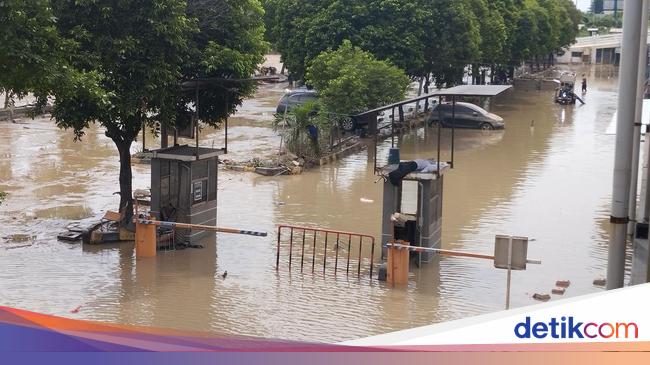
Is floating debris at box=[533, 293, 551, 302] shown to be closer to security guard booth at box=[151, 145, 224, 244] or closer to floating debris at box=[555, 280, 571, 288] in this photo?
floating debris at box=[555, 280, 571, 288]

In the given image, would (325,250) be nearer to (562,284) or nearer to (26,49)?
(562,284)

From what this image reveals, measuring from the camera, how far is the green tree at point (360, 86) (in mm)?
28562

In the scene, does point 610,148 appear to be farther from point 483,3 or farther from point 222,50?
point 222,50

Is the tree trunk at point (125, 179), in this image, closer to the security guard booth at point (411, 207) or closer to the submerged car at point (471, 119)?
the security guard booth at point (411, 207)

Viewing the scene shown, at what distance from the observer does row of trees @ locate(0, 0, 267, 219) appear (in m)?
15.6

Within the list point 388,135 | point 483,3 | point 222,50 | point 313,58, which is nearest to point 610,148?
point 388,135

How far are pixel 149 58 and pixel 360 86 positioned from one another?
13.0 meters

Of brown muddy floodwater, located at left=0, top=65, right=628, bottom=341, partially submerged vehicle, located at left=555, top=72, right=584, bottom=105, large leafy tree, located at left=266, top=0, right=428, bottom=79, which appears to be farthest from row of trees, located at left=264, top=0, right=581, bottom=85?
partially submerged vehicle, located at left=555, top=72, right=584, bottom=105

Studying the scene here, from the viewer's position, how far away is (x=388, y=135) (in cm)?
3369

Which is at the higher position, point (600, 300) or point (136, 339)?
point (600, 300)

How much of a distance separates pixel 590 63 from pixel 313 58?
66.9 m

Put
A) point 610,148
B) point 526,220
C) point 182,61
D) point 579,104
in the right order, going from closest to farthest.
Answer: point 182,61 → point 526,220 → point 610,148 → point 579,104

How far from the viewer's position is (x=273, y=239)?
17.5 meters

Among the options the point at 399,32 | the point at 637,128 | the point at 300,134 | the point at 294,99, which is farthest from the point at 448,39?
the point at 637,128
